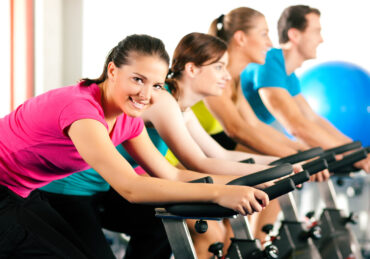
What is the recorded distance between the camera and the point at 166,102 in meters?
1.80

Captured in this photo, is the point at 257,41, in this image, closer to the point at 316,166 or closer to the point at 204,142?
the point at 204,142

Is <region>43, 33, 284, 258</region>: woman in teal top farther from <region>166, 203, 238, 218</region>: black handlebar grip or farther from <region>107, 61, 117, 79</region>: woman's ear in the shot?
<region>166, 203, 238, 218</region>: black handlebar grip

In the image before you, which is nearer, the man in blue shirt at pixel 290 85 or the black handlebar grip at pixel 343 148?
the black handlebar grip at pixel 343 148

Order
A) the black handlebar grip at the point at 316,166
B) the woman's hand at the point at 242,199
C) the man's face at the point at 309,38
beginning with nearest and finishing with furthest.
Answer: the woman's hand at the point at 242,199, the black handlebar grip at the point at 316,166, the man's face at the point at 309,38

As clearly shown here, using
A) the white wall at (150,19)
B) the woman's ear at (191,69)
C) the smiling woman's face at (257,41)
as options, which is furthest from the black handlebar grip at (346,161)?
the white wall at (150,19)

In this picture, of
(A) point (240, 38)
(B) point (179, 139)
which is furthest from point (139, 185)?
(A) point (240, 38)

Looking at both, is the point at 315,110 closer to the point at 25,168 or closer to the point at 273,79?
the point at 273,79

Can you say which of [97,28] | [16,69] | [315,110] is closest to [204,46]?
[315,110]

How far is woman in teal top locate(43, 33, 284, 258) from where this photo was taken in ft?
5.82

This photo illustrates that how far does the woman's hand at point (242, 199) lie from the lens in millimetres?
1048

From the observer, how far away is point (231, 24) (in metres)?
2.75

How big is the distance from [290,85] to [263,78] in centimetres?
30

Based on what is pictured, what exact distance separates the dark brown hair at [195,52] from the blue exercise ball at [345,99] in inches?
64.8

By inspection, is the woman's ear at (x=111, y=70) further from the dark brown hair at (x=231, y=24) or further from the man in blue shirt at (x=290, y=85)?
the man in blue shirt at (x=290, y=85)
